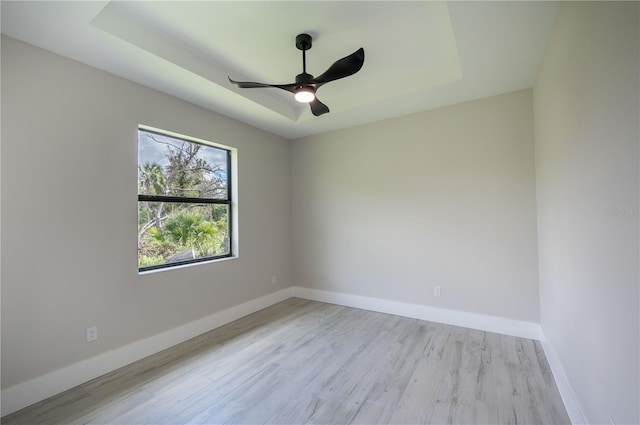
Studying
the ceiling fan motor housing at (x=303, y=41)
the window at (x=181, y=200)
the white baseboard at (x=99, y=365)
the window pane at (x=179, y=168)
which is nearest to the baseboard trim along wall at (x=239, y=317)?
the white baseboard at (x=99, y=365)

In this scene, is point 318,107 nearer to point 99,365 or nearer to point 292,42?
point 292,42

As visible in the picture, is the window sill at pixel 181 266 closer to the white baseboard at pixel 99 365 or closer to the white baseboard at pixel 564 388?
the white baseboard at pixel 99 365

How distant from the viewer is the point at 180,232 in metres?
3.01

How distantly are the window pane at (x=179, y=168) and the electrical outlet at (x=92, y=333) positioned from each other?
1.21 m

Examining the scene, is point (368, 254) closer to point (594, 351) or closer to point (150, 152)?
point (594, 351)

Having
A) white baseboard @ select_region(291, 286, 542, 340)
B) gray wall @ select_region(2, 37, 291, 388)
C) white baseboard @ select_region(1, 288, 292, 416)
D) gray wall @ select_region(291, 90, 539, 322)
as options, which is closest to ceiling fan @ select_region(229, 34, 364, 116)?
gray wall @ select_region(2, 37, 291, 388)

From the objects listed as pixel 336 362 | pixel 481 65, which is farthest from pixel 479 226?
pixel 336 362

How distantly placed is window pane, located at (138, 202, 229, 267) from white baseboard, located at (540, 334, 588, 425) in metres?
3.39

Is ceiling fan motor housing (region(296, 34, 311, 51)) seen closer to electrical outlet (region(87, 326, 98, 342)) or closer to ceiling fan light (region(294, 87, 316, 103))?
ceiling fan light (region(294, 87, 316, 103))

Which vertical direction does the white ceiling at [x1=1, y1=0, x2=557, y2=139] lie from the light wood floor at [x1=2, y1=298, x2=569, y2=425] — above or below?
above

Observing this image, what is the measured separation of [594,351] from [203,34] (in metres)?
3.22

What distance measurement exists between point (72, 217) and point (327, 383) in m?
2.36

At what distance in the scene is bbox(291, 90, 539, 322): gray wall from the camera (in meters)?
2.87

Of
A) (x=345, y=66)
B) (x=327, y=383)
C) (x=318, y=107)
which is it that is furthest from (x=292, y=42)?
(x=327, y=383)
